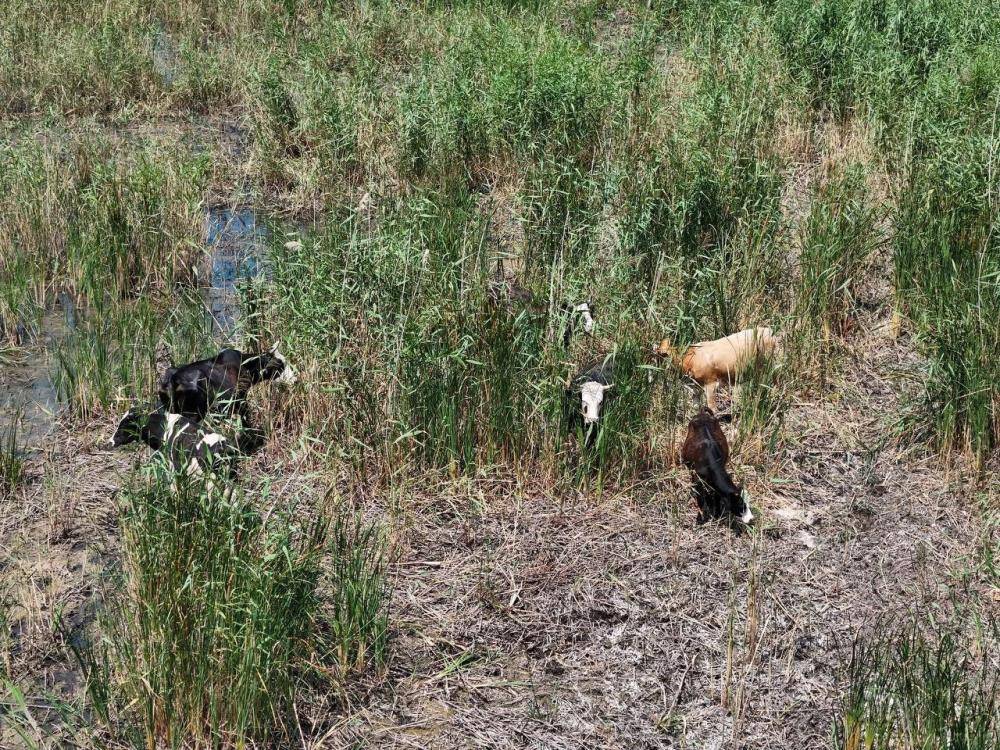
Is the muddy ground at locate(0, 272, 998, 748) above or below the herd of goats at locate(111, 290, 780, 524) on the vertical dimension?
below

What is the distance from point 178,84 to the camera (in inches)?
399

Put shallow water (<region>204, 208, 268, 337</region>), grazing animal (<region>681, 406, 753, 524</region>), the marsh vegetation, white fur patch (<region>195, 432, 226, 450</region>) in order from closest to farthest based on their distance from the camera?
the marsh vegetation
grazing animal (<region>681, 406, 753, 524</region>)
white fur patch (<region>195, 432, 226, 450</region>)
shallow water (<region>204, 208, 268, 337</region>)

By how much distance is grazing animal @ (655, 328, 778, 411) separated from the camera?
5773 mm

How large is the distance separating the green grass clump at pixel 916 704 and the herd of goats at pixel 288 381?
106cm

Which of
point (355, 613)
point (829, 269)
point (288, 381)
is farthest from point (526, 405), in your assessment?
point (829, 269)

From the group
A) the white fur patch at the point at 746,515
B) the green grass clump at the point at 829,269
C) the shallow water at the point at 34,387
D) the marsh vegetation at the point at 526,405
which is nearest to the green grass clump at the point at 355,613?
the marsh vegetation at the point at 526,405

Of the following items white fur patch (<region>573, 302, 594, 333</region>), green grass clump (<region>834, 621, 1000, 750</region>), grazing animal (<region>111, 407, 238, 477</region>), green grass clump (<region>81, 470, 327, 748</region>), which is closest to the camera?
green grass clump (<region>834, 621, 1000, 750</region>)

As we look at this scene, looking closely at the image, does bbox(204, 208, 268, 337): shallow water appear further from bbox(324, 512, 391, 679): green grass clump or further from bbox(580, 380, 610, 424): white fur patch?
bbox(324, 512, 391, 679): green grass clump

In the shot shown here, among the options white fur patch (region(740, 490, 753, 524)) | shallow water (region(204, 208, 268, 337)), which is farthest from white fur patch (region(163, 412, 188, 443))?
white fur patch (region(740, 490, 753, 524))

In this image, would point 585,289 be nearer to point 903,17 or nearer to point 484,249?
point 484,249

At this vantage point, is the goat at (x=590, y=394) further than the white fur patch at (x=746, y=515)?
Yes

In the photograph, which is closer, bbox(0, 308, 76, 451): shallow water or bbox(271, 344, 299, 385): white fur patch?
bbox(271, 344, 299, 385): white fur patch

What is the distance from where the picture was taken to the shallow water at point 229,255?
7031mm

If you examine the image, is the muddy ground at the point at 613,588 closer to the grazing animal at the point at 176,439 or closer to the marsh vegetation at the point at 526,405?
the marsh vegetation at the point at 526,405
